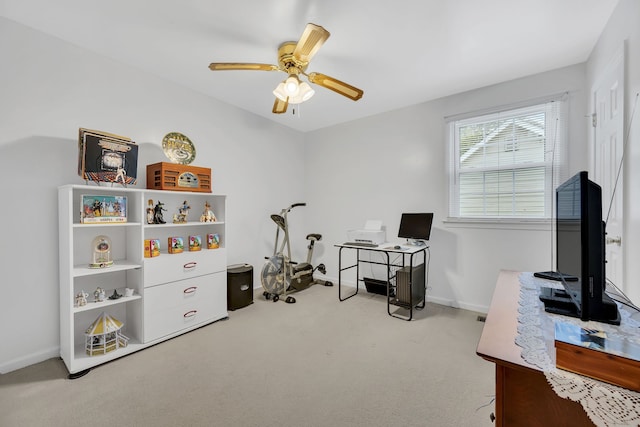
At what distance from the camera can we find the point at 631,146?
5.26 ft

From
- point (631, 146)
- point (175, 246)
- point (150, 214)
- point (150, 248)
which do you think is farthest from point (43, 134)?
point (631, 146)

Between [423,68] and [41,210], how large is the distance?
357cm

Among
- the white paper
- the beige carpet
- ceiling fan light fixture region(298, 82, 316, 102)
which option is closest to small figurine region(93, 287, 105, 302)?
the beige carpet

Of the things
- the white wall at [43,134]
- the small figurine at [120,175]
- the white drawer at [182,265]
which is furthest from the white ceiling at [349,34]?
the white drawer at [182,265]

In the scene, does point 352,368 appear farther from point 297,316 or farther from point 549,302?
point 549,302

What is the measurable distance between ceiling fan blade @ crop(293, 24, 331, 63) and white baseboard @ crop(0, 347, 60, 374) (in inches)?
121

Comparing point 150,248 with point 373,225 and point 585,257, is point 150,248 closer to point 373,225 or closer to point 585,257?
point 373,225

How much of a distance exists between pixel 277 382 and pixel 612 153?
2.90 m

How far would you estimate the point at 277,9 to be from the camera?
1.87 meters

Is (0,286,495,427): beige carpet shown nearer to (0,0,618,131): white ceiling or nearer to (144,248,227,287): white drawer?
(144,248,227,287): white drawer

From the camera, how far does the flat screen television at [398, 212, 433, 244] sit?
326cm

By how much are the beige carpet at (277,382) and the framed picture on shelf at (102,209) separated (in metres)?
1.14

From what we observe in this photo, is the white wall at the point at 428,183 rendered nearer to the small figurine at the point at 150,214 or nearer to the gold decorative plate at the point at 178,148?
the gold decorative plate at the point at 178,148

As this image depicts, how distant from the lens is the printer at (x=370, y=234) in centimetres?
344
